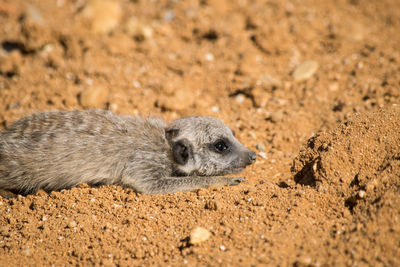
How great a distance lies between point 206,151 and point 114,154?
43.5 inches

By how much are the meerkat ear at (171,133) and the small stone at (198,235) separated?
1582 millimetres

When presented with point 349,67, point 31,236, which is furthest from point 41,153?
point 349,67

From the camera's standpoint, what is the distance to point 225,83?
6.00 meters

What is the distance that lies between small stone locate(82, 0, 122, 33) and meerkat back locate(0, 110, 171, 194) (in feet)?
10.8

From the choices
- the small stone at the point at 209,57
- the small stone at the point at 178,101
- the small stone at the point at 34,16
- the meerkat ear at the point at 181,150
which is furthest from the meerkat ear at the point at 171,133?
the small stone at the point at 34,16

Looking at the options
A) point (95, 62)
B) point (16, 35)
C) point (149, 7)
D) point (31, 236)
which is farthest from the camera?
point (149, 7)

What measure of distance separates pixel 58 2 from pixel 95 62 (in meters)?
2.57

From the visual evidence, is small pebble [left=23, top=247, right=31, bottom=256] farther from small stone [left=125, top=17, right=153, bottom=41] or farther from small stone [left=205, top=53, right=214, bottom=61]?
small stone [left=125, top=17, right=153, bottom=41]

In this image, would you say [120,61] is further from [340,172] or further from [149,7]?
[340,172]

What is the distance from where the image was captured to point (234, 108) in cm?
550

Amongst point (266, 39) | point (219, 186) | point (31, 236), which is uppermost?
point (266, 39)

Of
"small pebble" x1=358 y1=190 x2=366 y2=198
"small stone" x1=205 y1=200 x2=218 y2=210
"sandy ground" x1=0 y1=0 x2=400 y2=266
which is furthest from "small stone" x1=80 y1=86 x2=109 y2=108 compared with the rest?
"small pebble" x1=358 y1=190 x2=366 y2=198

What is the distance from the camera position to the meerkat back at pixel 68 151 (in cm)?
393

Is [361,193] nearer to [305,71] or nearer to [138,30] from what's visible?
[305,71]
